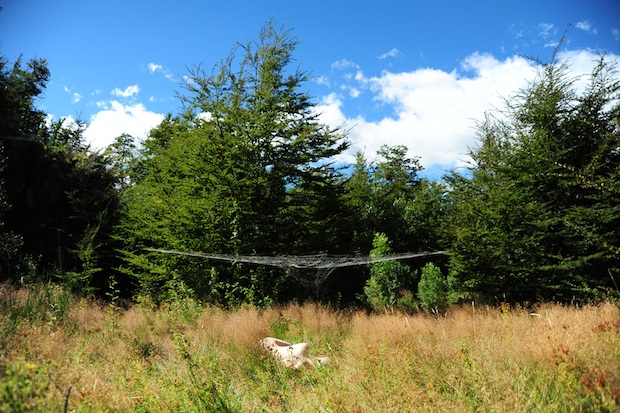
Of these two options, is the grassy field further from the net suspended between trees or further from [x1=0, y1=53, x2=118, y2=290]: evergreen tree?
[x1=0, y1=53, x2=118, y2=290]: evergreen tree

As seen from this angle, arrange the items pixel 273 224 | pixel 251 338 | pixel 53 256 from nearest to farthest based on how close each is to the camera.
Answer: pixel 251 338, pixel 273 224, pixel 53 256

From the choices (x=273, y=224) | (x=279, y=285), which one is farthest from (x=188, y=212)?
(x=279, y=285)

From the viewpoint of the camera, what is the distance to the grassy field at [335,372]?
2.45m

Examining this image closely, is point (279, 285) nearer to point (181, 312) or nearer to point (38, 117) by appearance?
point (181, 312)

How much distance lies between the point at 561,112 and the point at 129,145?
27810 millimetres

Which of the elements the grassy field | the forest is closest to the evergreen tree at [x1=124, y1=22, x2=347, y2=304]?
the forest

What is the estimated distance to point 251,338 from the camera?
18.7ft

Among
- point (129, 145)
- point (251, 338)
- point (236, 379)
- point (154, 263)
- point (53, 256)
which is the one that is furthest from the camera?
point (129, 145)

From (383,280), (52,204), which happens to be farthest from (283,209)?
(52,204)

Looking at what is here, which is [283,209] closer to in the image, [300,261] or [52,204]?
[300,261]

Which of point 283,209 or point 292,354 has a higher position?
point 283,209

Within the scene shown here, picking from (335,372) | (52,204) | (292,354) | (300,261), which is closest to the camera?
(335,372)

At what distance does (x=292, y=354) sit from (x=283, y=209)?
19.6 ft

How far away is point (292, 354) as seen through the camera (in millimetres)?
4457
